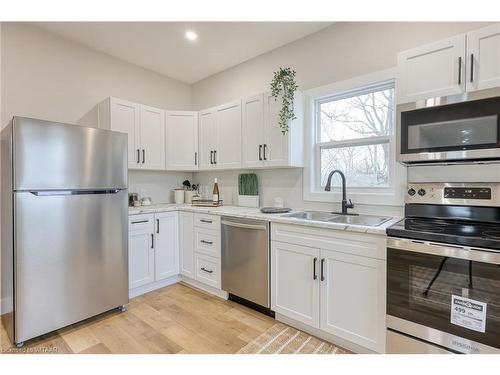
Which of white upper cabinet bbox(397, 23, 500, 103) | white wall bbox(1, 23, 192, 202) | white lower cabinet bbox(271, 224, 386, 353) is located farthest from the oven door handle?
white wall bbox(1, 23, 192, 202)

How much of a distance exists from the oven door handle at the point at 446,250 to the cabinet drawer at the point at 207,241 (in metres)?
1.67

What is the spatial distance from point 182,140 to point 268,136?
52.4 inches

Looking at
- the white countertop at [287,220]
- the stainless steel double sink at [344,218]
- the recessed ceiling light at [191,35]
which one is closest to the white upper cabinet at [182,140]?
the white countertop at [287,220]

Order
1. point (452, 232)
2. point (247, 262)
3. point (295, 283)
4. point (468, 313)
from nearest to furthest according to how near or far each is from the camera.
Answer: point (468, 313), point (452, 232), point (295, 283), point (247, 262)

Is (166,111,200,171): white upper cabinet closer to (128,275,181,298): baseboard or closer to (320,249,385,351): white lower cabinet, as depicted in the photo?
(128,275,181,298): baseboard

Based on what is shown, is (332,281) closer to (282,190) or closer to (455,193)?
(455,193)

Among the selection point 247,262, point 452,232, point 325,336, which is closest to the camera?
point 452,232

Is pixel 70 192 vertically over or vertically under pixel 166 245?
over

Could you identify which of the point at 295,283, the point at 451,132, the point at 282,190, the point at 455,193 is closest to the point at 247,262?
the point at 295,283

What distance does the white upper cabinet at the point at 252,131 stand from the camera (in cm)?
276

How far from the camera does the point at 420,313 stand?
149 centimetres

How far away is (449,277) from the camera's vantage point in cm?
139
